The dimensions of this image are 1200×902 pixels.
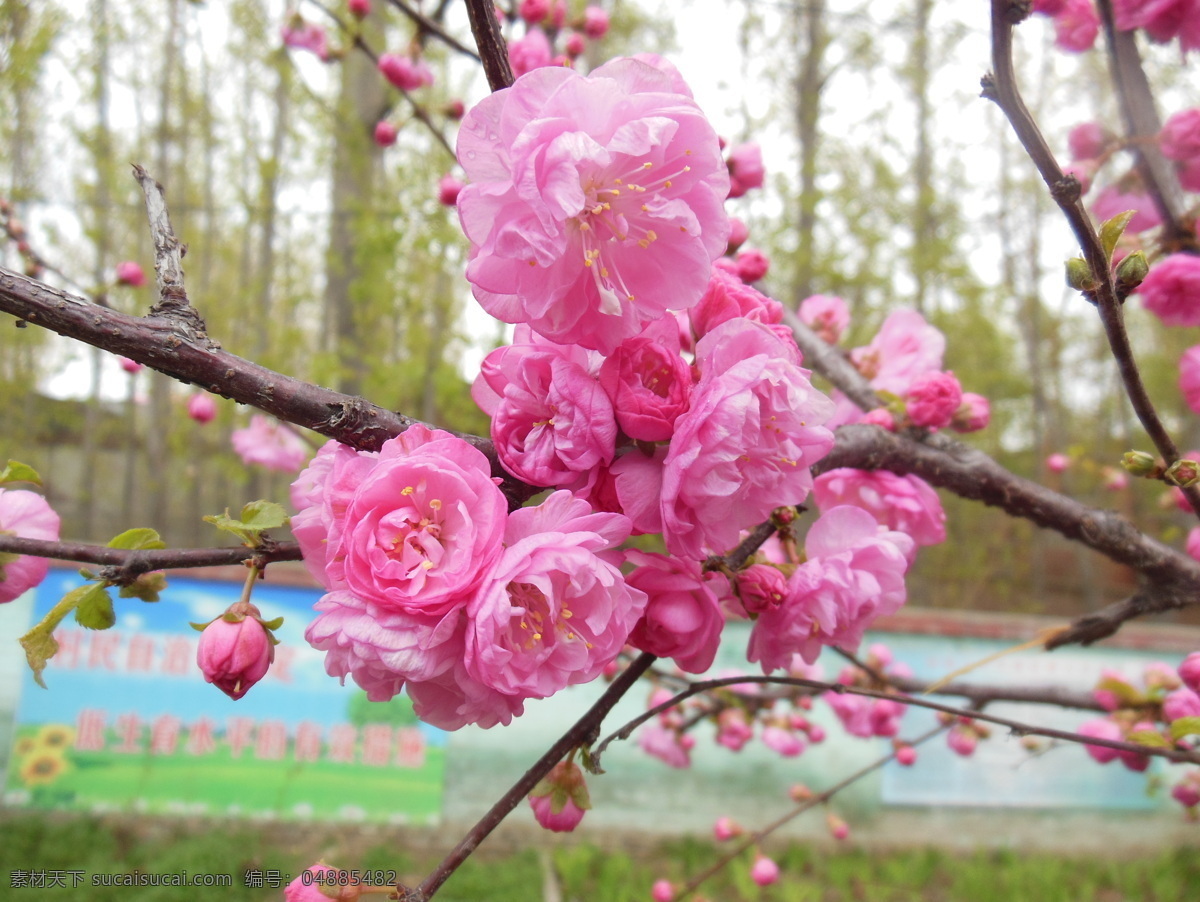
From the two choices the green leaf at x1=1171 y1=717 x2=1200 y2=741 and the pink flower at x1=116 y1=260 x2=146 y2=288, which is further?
the pink flower at x1=116 y1=260 x2=146 y2=288

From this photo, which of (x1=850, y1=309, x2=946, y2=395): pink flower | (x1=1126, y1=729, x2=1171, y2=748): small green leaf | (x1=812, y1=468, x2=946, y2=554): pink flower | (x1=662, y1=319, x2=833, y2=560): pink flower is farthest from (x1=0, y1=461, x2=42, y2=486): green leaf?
(x1=1126, y1=729, x2=1171, y2=748): small green leaf

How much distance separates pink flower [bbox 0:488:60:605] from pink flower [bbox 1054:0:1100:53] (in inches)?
65.1

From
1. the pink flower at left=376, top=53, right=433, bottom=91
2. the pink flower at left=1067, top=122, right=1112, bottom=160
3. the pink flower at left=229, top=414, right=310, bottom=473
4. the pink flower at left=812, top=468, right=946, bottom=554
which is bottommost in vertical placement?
the pink flower at left=812, top=468, right=946, bottom=554

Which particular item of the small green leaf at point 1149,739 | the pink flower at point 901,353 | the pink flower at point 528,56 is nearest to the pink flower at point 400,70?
the pink flower at point 528,56

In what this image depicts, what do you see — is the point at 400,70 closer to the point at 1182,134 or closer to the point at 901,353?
the point at 901,353

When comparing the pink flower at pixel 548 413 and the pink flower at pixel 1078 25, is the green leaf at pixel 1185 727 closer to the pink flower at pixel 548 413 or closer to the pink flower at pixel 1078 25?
the pink flower at pixel 548 413

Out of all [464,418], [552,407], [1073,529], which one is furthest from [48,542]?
[464,418]

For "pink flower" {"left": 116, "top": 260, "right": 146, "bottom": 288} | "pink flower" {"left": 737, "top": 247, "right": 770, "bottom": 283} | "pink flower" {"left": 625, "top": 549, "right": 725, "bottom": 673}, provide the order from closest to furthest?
"pink flower" {"left": 625, "top": 549, "right": 725, "bottom": 673}, "pink flower" {"left": 737, "top": 247, "right": 770, "bottom": 283}, "pink flower" {"left": 116, "top": 260, "right": 146, "bottom": 288}

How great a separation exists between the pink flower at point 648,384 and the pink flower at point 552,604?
66mm

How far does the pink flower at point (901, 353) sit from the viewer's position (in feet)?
3.65

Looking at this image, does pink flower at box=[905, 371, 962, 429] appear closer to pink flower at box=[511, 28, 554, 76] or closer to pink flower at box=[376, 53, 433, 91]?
pink flower at box=[511, 28, 554, 76]

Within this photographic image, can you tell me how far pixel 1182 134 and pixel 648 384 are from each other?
1.13 m

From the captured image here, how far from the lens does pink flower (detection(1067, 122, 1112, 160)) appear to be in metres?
1.27

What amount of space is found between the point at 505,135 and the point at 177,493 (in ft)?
28.6
